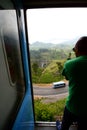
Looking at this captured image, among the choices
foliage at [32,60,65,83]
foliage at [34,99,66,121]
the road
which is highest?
foliage at [32,60,65,83]

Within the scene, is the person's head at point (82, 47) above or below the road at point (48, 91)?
above

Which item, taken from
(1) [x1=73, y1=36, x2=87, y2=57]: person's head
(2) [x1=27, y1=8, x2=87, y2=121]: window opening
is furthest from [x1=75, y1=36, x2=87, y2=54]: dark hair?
(2) [x1=27, y1=8, x2=87, y2=121]: window opening

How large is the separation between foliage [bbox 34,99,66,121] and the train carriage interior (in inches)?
15.1

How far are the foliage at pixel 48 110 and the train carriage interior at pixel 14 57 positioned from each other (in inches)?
15.1

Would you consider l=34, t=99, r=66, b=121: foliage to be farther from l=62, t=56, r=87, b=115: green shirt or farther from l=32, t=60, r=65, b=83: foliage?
l=62, t=56, r=87, b=115: green shirt

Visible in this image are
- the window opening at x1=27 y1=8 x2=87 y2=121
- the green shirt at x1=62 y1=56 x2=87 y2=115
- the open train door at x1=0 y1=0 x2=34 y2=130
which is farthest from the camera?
the window opening at x1=27 y1=8 x2=87 y2=121

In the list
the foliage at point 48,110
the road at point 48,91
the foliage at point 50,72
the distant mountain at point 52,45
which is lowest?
the foliage at point 48,110

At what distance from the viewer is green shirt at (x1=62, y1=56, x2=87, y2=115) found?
1.99 m

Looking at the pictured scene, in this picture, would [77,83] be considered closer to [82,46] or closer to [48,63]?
[82,46]

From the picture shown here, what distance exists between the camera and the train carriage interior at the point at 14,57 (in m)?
1.57

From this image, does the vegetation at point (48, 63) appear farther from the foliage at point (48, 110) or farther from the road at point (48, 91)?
the foliage at point (48, 110)

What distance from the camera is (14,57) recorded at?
2059 millimetres

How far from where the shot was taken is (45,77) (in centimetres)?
286

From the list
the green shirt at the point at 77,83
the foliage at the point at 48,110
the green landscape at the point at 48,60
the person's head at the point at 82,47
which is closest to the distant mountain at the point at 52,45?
the green landscape at the point at 48,60
